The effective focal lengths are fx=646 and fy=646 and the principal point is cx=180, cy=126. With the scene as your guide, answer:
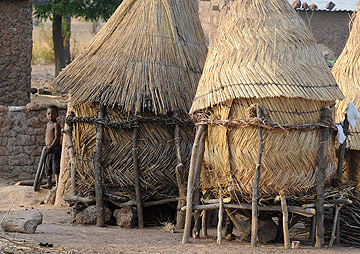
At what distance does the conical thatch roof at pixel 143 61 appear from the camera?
8.16 metres

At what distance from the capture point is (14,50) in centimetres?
1201

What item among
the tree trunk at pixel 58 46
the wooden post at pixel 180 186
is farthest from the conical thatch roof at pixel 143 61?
the tree trunk at pixel 58 46

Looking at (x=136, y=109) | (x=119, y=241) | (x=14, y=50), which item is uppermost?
(x=14, y=50)

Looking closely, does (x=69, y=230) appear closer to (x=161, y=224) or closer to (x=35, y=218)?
(x=35, y=218)

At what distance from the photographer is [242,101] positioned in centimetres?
649

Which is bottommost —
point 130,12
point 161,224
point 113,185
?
point 161,224

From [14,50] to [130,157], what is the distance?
4867mm

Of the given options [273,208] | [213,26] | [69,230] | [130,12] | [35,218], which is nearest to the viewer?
[273,208]

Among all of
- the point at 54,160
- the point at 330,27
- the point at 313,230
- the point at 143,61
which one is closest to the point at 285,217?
the point at 313,230

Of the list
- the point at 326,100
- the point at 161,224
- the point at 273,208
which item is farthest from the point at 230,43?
the point at 161,224

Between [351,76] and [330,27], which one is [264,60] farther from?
[330,27]

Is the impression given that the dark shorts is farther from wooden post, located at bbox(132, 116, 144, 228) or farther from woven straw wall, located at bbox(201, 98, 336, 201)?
woven straw wall, located at bbox(201, 98, 336, 201)

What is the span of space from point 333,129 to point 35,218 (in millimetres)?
3290

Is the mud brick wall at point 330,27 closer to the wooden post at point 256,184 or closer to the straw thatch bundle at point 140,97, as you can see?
the straw thatch bundle at point 140,97
